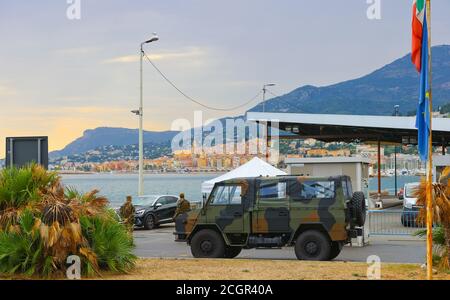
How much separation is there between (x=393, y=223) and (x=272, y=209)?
1530 centimetres

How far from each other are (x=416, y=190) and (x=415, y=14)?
3.45 metres

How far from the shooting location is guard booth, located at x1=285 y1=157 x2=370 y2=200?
26.2 meters

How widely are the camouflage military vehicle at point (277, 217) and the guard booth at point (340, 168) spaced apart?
295 inches

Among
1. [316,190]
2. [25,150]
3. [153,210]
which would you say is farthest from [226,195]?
[153,210]

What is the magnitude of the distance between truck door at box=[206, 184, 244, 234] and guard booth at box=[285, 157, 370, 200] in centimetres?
750

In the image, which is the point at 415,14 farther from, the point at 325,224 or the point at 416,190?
the point at 325,224

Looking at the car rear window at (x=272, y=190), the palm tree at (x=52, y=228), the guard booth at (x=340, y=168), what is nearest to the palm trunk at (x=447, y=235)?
the car rear window at (x=272, y=190)

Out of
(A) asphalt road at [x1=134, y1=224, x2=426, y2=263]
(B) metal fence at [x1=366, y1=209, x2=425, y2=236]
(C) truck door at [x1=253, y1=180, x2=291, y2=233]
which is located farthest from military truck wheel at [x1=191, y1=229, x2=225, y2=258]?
(B) metal fence at [x1=366, y1=209, x2=425, y2=236]

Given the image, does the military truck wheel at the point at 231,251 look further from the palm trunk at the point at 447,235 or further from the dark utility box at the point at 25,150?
the palm trunk at the point at 447,235

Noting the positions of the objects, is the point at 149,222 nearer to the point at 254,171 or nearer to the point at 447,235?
the point at 254,171

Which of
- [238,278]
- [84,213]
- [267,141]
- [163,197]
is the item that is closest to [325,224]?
[238,278]

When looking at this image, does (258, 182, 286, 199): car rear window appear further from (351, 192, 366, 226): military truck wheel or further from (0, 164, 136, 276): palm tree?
(0, 164, 136, 276): palm tree

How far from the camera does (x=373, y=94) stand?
170875 millimetres

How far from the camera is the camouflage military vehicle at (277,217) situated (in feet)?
57.4
